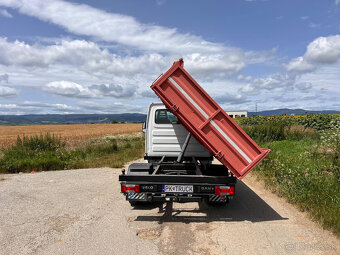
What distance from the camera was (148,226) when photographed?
15.7 ft

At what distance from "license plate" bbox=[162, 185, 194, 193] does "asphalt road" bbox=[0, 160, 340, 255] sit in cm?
61

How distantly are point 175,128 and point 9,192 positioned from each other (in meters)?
4.73

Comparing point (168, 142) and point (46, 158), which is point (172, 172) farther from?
point (46, 158)

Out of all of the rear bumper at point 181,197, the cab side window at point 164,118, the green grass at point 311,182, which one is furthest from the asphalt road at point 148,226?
the cab side window at point 164,118

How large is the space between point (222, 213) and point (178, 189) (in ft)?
4.38

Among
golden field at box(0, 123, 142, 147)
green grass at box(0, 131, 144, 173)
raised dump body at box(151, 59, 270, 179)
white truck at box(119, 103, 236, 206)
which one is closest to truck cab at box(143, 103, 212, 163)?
white truck at box(119, 103, 236, 206)

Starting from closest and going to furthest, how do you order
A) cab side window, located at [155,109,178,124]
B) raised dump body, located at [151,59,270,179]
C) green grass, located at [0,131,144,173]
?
1. raised dump body, located at [151,59,270,179]
2. cab side window, located at [155,109,178,124]
3. green grass, located at [0,131,144,173]

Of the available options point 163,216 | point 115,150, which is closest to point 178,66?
point 163,216

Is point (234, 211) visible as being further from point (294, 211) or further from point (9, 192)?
point (9, 192)

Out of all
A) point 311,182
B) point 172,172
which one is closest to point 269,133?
point 311,182

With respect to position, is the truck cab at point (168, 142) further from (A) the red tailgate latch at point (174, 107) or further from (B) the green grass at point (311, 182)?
(B) the green grass at point (311, 182)

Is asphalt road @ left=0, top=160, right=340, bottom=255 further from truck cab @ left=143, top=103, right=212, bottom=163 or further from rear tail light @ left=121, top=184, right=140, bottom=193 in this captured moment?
truck cab @ left=143, top=103, right=212, bottom=163

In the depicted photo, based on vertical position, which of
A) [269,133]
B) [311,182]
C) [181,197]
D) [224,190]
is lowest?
[311,182]

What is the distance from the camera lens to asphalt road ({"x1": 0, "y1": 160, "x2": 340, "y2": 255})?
3.93 meters
